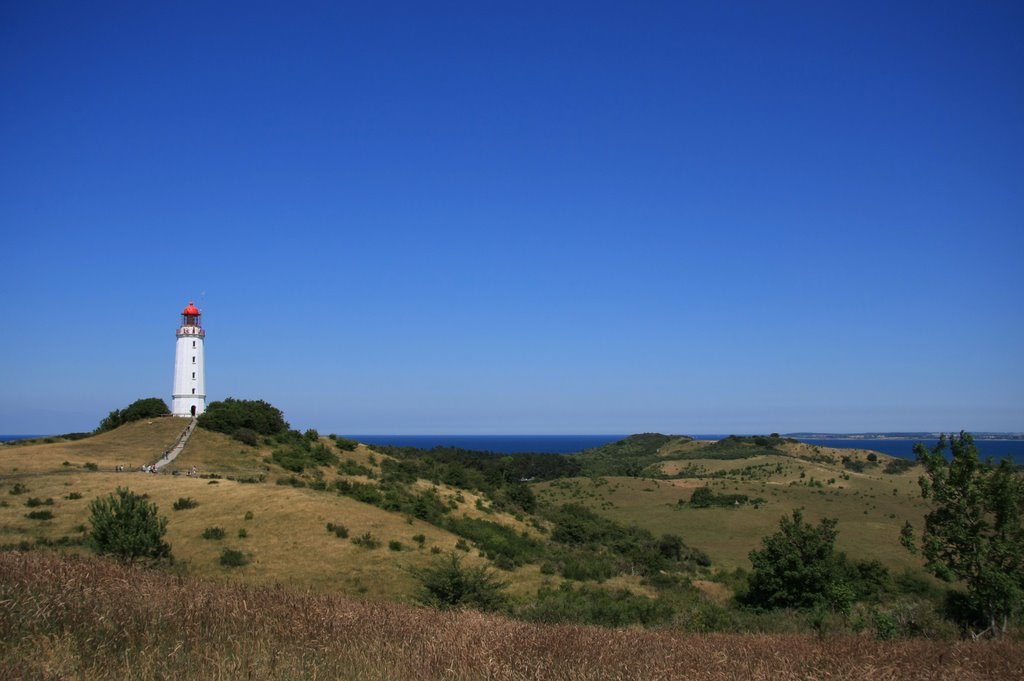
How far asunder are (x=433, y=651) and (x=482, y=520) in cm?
3531

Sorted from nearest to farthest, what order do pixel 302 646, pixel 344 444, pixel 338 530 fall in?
A: pixel 302 646
pixel 338 530
pixel 344 444

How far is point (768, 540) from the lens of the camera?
2927 centimetres

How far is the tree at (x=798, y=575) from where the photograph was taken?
86.3 feet

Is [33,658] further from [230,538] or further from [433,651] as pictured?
[230,538]

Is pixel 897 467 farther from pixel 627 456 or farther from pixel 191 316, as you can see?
pixel 191 316

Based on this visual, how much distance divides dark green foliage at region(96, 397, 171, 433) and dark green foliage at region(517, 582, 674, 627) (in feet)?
142

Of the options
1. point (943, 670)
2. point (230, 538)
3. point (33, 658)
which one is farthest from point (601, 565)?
point (33, 658)

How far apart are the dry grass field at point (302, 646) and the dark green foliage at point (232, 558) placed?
57.3ft

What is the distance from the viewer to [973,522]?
76.6ft

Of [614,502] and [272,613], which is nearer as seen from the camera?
[272,613]

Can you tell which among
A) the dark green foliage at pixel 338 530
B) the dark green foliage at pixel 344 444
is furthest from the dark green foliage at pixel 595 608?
the dark green foliage at pixel 344 444

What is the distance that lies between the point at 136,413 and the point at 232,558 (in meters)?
37.9

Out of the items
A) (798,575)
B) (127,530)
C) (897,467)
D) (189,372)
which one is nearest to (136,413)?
(189,372)

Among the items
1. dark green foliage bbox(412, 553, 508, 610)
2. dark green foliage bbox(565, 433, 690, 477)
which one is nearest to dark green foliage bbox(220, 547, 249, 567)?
dark green foliage bbox(412, 553, 508, 610)
